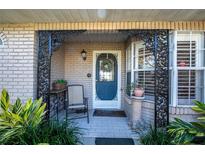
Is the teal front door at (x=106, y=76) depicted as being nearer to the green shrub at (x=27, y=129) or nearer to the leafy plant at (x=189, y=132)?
the green shrub at (x=27, y=129)

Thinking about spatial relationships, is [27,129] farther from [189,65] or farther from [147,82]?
[189,65]

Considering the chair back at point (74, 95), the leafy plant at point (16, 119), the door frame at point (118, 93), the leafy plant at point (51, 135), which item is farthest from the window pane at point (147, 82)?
the leafy plant at point (16, 119)

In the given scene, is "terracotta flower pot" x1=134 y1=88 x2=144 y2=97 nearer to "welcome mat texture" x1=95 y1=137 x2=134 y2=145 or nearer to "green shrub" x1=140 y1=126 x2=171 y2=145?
"welcome mat texture" x1=95 y1=137 x2=134 y2=145

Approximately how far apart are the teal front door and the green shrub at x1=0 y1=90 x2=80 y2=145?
13.1 ft

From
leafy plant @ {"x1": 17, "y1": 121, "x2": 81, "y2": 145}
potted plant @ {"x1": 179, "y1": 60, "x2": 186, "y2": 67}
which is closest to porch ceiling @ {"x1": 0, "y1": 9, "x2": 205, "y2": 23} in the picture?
potted plant @ {"x1": 179, "y1": 60, "x2": 186, "y2": 67}

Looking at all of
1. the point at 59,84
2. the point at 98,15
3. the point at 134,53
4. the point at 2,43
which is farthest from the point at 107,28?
the point at 59,84

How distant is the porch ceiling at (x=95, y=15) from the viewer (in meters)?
3.73

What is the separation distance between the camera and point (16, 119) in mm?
3361

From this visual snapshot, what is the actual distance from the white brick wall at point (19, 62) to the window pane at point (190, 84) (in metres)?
3.17

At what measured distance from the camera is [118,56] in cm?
760

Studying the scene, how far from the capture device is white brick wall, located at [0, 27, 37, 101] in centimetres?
450

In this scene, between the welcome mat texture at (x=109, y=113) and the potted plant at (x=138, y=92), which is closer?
the potted plant at (x=138, y=92)

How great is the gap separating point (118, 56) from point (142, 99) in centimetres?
A: 275
